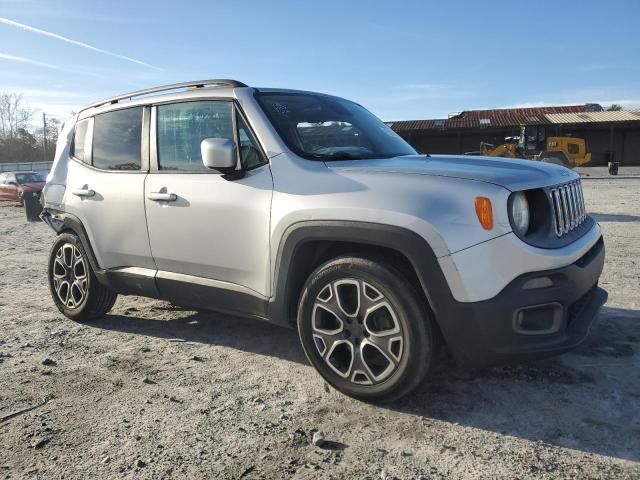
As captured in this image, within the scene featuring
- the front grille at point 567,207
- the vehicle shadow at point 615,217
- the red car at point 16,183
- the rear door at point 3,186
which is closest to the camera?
the front grille at point 567,207

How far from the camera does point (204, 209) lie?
3678mm

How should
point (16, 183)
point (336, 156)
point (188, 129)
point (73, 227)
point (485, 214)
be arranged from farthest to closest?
point (16, 183), point (73, 227), point (188, 129), point (336, 156), point (485, 214)

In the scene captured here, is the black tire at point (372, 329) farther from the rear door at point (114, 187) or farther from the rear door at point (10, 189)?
the rear door at point (10, 189)

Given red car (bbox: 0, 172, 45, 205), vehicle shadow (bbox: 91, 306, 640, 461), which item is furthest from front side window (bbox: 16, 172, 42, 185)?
vehicle shadow (bbox: 91, 306, 640, 461)

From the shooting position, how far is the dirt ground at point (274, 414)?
8.32 ft

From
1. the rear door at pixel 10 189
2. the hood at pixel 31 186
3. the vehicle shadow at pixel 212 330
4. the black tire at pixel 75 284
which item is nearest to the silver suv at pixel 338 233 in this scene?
the black tire at pixel 75 284

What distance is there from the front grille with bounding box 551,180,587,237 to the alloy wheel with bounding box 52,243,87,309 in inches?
147

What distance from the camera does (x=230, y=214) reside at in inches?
139

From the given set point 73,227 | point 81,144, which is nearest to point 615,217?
point 81,144

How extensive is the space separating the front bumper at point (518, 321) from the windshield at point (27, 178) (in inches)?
873

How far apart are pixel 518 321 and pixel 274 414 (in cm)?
140

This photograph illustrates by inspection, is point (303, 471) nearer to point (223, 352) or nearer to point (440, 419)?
point (440, 419)

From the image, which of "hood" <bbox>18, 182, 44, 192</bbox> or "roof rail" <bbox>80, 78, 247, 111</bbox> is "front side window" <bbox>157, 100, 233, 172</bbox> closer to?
"roof rail" <bbox>80, 78, 247, 111</bbox>

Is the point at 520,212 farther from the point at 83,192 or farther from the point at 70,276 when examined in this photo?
the point at 70,276
